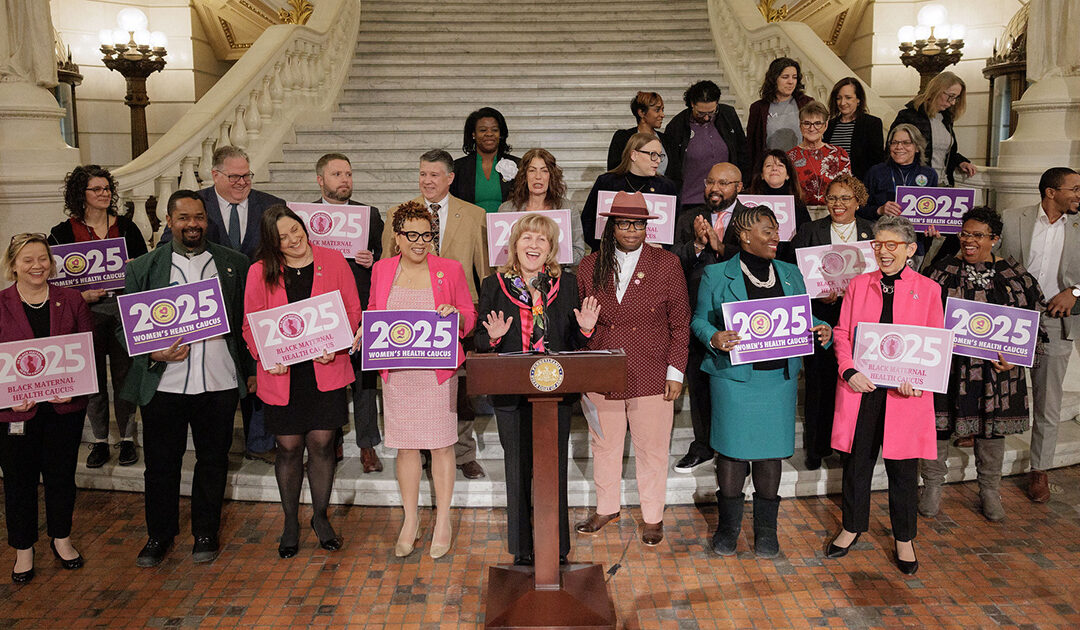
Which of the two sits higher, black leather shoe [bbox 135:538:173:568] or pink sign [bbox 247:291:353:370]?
pink sign [bbox 247:291:353:370]

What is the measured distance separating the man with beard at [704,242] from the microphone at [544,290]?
1.23 meters

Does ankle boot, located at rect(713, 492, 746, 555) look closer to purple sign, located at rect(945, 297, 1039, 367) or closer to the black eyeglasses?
purple sign, located at rect(945, 297, 1039, 367)

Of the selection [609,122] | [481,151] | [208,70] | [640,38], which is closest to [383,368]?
[481,151]

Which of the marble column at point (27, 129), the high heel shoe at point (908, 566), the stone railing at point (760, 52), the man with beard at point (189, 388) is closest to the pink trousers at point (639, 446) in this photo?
the high heel shoe at point (908, 566)

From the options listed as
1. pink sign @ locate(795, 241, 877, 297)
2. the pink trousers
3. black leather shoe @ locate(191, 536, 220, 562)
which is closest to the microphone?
the pink trousers

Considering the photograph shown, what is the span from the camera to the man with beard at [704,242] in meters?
5.54

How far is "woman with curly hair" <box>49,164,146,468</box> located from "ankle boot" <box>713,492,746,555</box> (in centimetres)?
375

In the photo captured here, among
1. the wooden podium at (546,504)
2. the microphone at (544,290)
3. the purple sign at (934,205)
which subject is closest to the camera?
the wooden podium at (546,504)

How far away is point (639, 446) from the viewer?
5.09m

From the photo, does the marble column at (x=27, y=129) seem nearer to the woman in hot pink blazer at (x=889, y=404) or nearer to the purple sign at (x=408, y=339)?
the purple sign at (x=408, y=339)

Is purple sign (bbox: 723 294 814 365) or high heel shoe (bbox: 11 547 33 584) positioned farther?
high heel shoe (bbox: 11 547 33 584)

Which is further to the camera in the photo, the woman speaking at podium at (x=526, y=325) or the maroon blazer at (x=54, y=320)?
the maroon blazer at (x=54, y=320)

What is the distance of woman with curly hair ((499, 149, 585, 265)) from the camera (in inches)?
221

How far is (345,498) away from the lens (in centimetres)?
587
